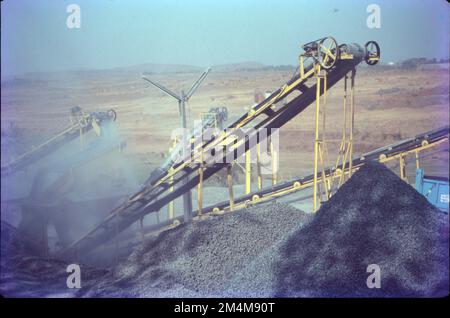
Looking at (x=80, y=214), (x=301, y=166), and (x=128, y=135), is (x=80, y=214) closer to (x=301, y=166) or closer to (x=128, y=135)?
(x=301, y=166)

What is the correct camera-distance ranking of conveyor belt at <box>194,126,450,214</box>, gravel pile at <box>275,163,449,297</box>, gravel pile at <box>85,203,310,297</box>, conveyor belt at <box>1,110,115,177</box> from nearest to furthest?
gravel pile at <box>275,163,449,297</box> → gravel pile at <box>85,203,310,297</box> → conveyor belt at <box>194,126,450,214</box> → conveyor belt at <box>1,110,115,177</box>

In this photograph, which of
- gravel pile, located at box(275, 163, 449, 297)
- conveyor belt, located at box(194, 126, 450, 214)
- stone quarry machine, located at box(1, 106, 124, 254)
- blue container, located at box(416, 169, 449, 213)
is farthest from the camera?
stone quarry machine, located at box(1, 106, 124, 254)

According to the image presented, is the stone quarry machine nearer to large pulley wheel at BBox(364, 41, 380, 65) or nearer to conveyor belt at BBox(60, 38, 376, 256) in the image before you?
conveyor belt at BBox(60, 38, 376, 256)

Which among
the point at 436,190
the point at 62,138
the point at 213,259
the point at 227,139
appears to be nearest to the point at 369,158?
the point at 436,190

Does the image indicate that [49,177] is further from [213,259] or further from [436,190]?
[436,190]

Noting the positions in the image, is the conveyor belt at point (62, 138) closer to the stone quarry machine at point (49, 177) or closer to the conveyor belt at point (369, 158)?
the stone quarry machine at point (49, 177)

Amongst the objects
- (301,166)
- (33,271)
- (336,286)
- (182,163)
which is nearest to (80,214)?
(33,271)

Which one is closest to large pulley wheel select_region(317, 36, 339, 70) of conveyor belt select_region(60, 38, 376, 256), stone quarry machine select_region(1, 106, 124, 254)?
conveyor belt select_region(60, 38, 376, 256)
